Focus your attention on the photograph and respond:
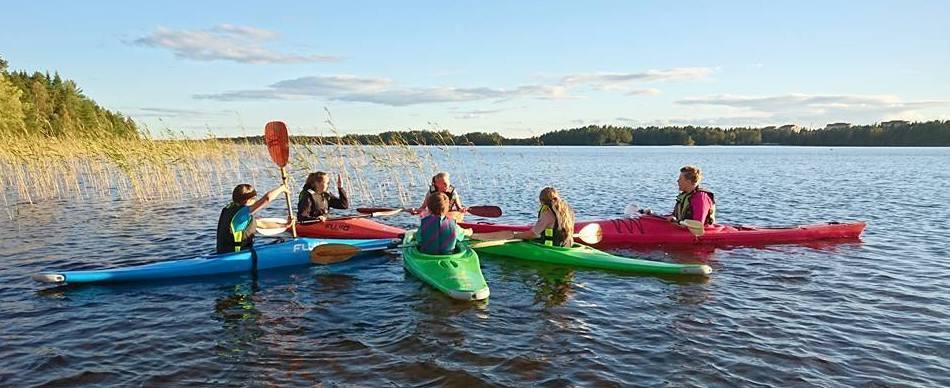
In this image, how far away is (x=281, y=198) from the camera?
1678cm

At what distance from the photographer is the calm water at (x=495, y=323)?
4.75 metres

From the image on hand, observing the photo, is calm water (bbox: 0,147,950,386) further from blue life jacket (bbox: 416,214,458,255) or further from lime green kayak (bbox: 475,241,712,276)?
blue life jacket (bbox: 416,214,458,255)

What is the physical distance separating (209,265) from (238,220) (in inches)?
23.8

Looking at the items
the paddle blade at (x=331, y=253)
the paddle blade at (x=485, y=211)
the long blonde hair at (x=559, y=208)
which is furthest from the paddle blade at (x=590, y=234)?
the paddle blade at (x=331, y=253)

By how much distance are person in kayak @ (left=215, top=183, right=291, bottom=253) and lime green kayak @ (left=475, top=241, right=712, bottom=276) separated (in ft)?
9.07

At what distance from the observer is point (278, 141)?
29.7 feet

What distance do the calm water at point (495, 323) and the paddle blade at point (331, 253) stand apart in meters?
0.21

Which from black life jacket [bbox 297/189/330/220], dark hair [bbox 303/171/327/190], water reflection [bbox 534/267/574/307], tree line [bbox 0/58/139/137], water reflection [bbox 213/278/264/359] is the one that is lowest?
water reflection [bbox 534/267/574/307]

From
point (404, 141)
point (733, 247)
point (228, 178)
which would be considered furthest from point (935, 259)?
point (228, 178)

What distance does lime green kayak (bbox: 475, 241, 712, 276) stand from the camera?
7.65m

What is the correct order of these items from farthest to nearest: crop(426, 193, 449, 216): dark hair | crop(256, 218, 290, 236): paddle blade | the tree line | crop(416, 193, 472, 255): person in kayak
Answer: the tree line < crop(256, 218, 290, 236): paddle blade < crop(416, 193, 472, 255): person in kayak < crop(426, 193, 449, 216): dark hair

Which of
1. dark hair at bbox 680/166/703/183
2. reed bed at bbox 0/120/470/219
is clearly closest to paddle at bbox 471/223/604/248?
dark hair at bbox 680/166/703/183

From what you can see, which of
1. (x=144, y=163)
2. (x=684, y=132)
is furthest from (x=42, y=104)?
(x=684, y=132)

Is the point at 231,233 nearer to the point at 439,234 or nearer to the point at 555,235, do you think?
the point at 439,234
